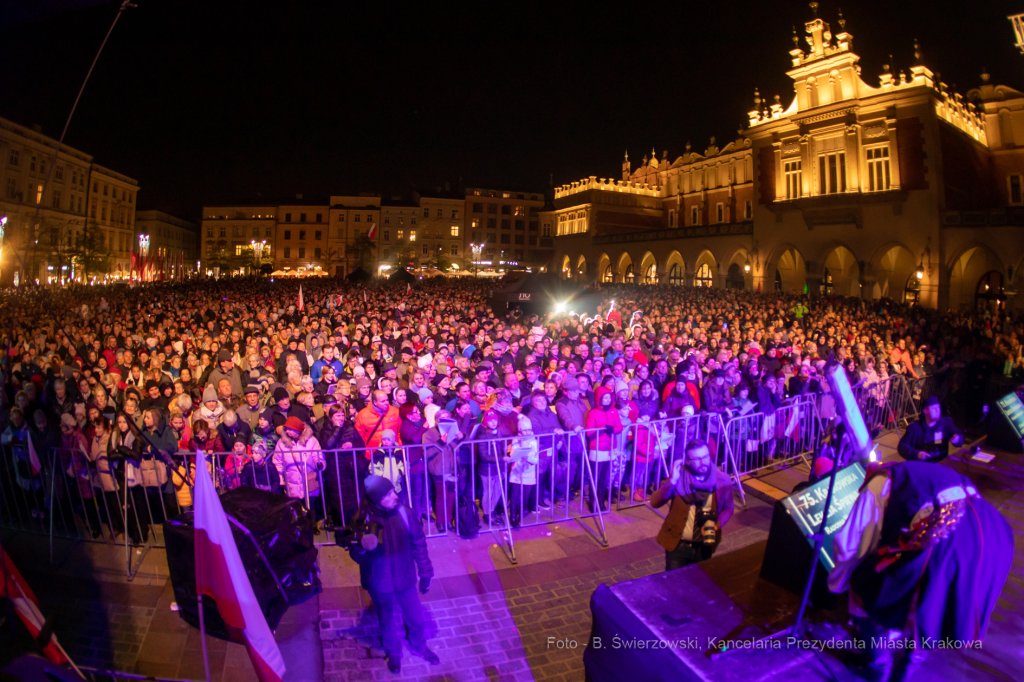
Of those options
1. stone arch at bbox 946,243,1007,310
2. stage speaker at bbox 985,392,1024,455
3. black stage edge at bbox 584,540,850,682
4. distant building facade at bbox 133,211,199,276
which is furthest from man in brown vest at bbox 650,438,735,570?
distant building facade at bbox 133,211,199,276

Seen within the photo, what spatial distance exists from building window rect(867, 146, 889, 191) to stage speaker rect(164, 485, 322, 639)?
32.9m

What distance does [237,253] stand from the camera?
7706cm

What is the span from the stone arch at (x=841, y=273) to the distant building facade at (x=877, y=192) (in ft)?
0.24

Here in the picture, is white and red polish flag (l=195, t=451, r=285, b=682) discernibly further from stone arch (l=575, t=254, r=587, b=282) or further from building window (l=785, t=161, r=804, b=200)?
stone arch (l=575, t=254, r=587, b=282)

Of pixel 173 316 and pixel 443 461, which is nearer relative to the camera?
pixel 443 461

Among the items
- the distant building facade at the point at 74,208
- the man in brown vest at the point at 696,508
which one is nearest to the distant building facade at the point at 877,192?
the man in brown vest at the point at 696,508

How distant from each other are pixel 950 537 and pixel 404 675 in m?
3.58

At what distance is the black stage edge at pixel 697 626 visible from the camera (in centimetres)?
264

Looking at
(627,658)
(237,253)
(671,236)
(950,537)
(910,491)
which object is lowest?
(627,658)

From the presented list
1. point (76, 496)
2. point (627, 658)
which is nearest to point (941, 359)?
point (627, 658)

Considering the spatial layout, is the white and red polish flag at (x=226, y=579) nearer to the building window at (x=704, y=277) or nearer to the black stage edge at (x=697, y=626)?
the black stage edge at (x=697, y=626)

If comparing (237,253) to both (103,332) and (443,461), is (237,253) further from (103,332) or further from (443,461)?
(443,461)

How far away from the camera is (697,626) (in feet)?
9.45

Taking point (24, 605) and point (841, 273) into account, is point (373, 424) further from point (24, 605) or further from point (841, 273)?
point (841, 273)
